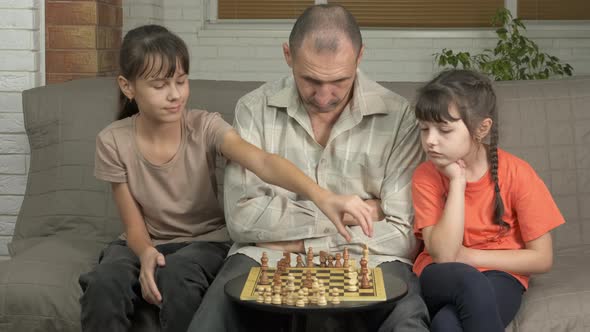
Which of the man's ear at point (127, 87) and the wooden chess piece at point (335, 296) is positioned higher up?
the man's ear at point (127, 87)

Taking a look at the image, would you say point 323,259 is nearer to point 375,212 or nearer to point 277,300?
point 375,212

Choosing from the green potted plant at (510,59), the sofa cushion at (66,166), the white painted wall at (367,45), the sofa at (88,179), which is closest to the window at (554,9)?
the white painted wall at (367,45)

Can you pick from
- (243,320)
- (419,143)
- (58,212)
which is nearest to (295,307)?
(243,320)

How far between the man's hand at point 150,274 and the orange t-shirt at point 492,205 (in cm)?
69

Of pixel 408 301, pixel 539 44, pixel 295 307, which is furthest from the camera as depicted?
pixel 539 44

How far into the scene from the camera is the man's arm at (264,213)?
8.68 feet

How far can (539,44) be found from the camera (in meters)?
5.40

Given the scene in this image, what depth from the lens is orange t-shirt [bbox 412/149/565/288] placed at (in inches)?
102

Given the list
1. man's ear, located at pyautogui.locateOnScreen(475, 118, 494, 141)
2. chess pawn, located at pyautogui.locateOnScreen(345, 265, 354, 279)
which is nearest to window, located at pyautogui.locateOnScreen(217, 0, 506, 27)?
man's ear, located at pyautogui.locateOnScreen(475, 118, 494, 141)

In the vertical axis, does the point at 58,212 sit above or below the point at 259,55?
below

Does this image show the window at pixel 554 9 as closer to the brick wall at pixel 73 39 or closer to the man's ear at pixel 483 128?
the brick wall at pixel 73 39

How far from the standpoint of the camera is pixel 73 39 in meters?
3.98

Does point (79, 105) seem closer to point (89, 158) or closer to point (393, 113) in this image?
point (89, 158)

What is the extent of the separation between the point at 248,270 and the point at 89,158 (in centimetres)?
97
